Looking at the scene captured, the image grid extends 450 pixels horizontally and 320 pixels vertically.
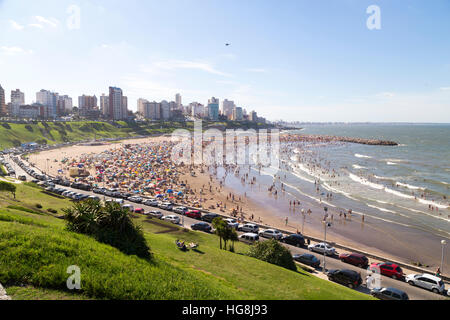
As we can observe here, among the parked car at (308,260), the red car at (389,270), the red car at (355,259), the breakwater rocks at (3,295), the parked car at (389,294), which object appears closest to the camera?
the breakwater rocks at (3,295)

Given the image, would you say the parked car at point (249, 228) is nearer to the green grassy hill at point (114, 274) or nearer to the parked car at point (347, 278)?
the parked car at point (347, 278)

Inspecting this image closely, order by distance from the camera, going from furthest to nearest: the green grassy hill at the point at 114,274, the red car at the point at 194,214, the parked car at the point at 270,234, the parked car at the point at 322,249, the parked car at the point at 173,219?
1. the red car at the point at 194,214
2. the parked car at the point at 173,219
3. the parked car at the point at 270,234
4. the parked car at the point at 322,249
5. the green grassy hill at the point at 114,274

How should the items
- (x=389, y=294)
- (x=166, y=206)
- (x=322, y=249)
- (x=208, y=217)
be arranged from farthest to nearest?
1. (x=166, y=206)
2. (x=208, y=217)
3. (x=322, y=249)
4. (x=389, y=294)

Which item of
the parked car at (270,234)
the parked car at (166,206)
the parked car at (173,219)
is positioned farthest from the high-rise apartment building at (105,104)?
the parked car at (270,234)

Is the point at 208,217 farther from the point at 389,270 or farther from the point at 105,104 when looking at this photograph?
the point at 105,104

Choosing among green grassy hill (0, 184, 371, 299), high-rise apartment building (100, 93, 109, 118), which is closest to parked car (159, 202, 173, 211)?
green grassy hill (0, 184, 371, 299)

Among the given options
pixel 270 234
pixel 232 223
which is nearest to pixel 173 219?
pixel 232 223
